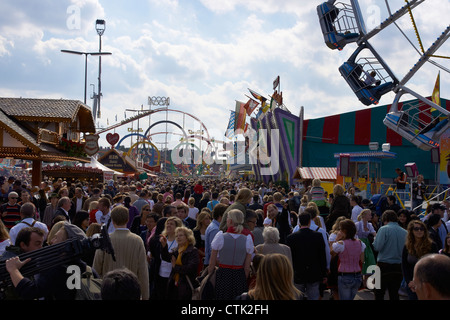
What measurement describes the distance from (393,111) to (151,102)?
80.1m

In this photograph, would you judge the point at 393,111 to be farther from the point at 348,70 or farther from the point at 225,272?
the point at 225,272

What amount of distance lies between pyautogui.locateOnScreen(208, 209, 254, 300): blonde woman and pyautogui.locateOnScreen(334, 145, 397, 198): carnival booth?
15.5 meters

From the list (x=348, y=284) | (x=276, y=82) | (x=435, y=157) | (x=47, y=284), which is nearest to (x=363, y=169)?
(x=435, y=157)

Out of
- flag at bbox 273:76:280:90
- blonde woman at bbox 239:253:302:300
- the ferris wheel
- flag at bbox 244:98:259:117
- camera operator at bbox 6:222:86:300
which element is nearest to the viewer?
blonde woman at bbox 239:253:302:300

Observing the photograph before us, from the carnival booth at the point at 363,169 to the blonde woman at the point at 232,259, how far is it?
50.9ft

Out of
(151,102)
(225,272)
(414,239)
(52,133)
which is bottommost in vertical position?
(225,272)

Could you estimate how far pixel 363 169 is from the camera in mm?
22469

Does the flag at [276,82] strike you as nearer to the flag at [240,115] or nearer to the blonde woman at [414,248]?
the flag at [240,115]

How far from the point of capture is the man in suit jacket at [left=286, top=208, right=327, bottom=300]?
6.35 metres

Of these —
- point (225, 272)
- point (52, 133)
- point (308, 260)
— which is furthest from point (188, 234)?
point (52, 133)

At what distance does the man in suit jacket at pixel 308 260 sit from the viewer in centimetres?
635

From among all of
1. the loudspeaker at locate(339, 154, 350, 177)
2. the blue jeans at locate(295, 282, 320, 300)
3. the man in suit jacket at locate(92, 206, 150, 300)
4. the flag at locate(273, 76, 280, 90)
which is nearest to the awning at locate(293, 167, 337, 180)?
the loudspeaker at locate(339, 154, 350, 177)

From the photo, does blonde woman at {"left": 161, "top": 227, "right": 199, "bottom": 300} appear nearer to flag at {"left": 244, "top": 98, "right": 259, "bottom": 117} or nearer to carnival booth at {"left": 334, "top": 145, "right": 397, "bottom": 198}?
carnival booth at {"left": 334, "top": 145, "right": 397, "bottom": 198}

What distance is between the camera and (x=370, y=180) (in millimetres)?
21547
